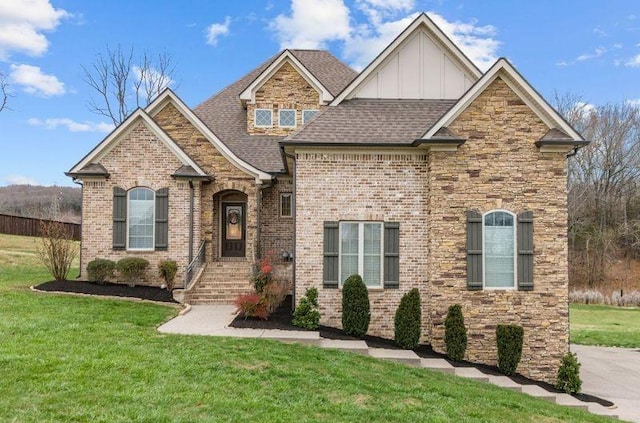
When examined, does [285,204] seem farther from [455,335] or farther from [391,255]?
[455,335]

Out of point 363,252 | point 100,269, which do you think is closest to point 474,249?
point 363,252

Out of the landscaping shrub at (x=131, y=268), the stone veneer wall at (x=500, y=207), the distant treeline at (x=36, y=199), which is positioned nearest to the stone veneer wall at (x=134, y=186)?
the landscaping shrub at (x=131, y=268)

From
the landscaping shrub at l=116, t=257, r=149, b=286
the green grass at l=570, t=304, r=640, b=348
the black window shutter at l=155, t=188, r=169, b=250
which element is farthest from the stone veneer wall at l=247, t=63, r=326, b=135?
the green grass at l=570, t=304, r=640, b=348

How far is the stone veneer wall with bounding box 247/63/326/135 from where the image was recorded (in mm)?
17109

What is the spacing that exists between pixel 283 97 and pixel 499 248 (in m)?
10.3

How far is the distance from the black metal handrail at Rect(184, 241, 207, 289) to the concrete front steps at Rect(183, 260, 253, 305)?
0.23m

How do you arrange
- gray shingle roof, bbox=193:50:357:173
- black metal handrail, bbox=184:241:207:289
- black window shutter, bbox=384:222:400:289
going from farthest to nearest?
gray shingle roof, bbox=193:50:357:173
black metal handrail, bbox=184:241:207:289
black window shutter, bbox=384:222:400:289

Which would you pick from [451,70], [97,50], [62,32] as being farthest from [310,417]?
[97,50]

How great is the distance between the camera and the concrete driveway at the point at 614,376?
8.82 metres

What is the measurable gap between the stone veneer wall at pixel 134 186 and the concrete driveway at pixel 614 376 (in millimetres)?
11394

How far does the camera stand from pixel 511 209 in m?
10.1

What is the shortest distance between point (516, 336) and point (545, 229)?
249 centimetres

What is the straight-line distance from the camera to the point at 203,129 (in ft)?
48.5

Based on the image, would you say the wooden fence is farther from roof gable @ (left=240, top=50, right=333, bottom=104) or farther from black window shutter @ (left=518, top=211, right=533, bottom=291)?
black window shutter @ (left=518, top=211, right=533, bottom=291)
